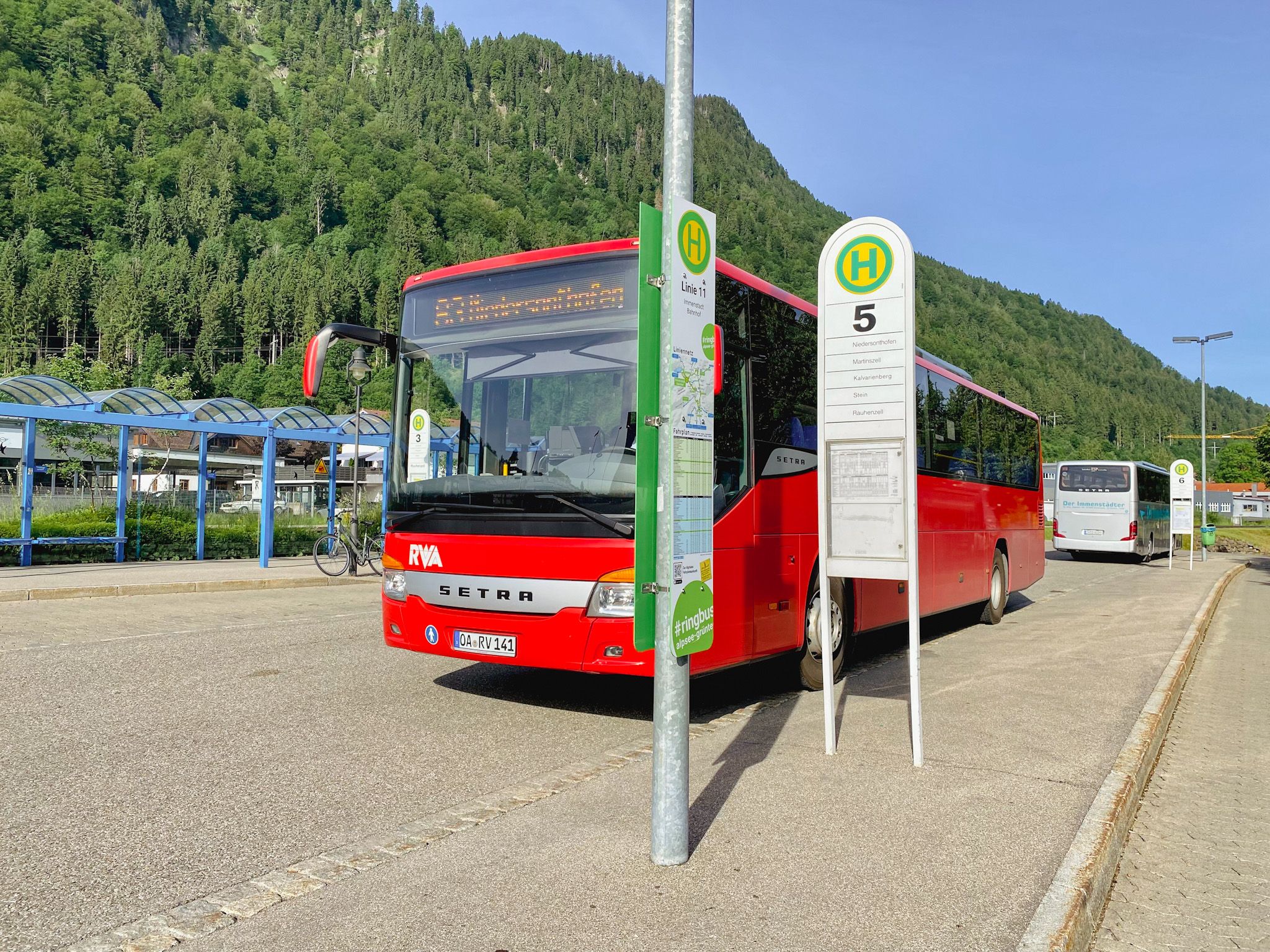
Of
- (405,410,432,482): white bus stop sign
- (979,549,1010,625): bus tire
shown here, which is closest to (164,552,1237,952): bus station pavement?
(405,410,432,482): white bus stop sign

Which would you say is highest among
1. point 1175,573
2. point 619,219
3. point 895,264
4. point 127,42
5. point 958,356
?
point 127,42

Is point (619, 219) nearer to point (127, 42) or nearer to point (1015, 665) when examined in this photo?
point (127, 42)

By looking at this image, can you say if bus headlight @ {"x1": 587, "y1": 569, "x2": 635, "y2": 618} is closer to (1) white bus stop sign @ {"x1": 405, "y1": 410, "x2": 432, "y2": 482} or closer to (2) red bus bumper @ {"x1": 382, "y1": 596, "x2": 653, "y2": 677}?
(2) red bus bumper @ {"x1": 382, "y1": 596, "x2": 653, "y2": 677}

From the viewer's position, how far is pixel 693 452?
397 centimetres

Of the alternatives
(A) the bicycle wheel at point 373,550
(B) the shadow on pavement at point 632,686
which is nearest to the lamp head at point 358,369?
(A) the bicycle wheel at point 373,550

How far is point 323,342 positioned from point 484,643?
225 cm

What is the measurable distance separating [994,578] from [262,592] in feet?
34.4

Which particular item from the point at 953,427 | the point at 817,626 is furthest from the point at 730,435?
the point at 953,427

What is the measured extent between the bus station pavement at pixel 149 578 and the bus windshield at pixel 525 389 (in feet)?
29.9

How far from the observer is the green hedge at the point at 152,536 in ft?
60.7

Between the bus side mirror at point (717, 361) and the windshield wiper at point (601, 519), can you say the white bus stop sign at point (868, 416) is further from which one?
the bus side mirror at point (717, 361)

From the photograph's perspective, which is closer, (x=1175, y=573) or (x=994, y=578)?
(x=994, y=578)

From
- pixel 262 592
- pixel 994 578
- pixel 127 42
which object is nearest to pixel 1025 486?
pixel 994 578

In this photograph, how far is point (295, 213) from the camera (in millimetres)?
135250
